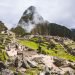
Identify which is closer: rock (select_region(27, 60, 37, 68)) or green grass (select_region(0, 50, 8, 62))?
green grass (select_region(0, 50, 8, 62))

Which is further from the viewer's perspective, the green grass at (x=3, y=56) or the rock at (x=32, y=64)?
the rock at (x=32, y=64)

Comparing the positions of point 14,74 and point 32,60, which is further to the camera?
point 32,60

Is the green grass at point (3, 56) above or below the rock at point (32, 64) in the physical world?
above

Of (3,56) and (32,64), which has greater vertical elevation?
(3,56)

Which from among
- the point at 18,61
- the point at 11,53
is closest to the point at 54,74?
the point at 18,61

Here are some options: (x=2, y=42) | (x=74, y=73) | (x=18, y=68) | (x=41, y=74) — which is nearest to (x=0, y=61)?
(x=18, y=68)

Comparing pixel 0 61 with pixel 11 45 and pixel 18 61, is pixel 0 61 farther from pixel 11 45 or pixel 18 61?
pixel 11 45

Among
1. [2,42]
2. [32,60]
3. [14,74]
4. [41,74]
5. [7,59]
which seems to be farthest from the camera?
[2,42]

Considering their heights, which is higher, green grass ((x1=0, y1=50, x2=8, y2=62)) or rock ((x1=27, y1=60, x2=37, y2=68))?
green grass ((x1=0, y1=50, x2=8, y2=62))

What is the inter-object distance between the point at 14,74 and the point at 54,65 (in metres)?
35.9

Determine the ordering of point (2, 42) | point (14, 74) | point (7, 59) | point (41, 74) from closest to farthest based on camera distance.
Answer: point (14, 74)
point (41, 74)
point (7, 59)
point (2, 42)

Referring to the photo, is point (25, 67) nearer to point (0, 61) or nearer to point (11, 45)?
point (0, 61)

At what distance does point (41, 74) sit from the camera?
124m

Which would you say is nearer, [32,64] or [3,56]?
[32,64]
